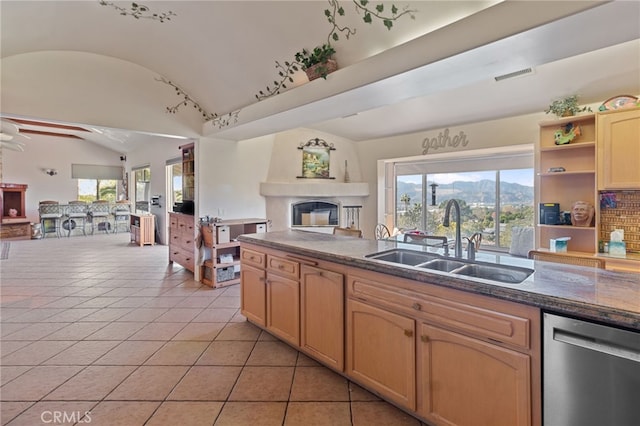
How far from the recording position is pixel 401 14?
2041 millimetres

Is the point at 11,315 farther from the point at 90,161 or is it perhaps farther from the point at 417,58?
the point at 90,161

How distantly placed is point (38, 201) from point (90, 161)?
2.00 m

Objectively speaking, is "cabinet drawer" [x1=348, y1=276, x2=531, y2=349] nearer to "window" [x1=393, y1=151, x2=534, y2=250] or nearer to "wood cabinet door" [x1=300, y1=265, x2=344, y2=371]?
"wood cabinet door" [x1=300, y1=265, x2=344, y2=371]

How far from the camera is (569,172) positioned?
3.36m

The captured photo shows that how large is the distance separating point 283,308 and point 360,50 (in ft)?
7.11

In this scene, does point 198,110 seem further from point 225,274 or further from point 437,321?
point 437,321

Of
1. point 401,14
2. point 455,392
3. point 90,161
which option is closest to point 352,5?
point 401,14

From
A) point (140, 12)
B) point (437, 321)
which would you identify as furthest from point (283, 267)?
point (140, 12)

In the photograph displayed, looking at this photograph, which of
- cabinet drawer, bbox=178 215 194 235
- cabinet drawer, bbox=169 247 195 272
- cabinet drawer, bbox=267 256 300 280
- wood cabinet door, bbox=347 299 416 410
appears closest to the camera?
wood cabinet door, bbox=347 299 416 410

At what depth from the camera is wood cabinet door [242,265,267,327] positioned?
275 centimetres

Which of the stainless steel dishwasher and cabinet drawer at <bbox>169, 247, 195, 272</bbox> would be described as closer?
the stainless steel dishwasher

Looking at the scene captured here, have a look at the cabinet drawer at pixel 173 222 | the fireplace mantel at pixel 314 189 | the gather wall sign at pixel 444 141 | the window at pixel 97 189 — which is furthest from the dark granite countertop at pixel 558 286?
the window at pixel 97 189

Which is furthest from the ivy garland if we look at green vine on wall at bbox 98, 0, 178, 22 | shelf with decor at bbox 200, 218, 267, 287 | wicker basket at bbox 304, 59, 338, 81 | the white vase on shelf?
the white vase on shelf

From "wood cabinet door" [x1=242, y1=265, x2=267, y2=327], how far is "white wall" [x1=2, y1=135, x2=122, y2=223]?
1090cm
